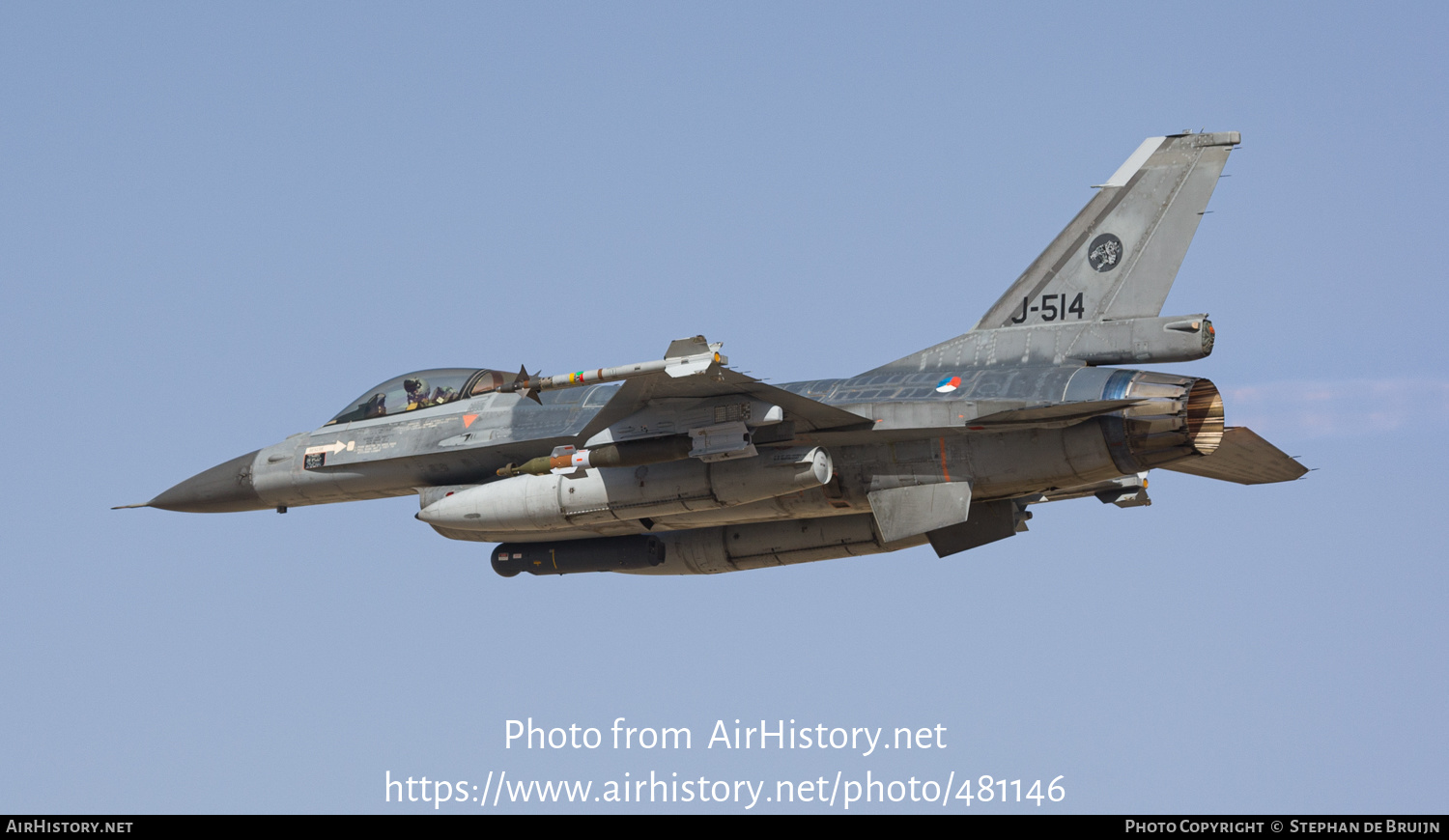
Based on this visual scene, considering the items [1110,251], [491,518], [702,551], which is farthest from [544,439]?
[1110,251]

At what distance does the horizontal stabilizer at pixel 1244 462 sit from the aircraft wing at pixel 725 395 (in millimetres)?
3809

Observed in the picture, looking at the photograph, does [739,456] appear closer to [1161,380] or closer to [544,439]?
[544,439]

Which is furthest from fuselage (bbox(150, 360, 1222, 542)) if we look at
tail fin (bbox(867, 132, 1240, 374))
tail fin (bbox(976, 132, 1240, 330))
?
tail fin (bbox(976, 132, 1240, 330))

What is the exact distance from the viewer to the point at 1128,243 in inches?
765

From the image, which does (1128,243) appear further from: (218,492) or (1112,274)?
(218,492)

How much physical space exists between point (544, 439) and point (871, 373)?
13.7 feet

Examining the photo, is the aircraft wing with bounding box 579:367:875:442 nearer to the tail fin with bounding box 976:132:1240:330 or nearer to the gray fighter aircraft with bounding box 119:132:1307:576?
the gray fighter aircraft with bounding box 119:132:1307:576

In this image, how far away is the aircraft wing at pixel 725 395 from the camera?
18297mm

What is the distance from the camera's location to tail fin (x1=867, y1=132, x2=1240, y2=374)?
19.0 meters

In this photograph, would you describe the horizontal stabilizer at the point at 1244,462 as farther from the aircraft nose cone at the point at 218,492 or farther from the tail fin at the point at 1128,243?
the aircraft nose cone at the point at 218,492

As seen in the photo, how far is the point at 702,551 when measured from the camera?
22688 mm

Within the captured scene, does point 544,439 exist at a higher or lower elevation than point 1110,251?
lower

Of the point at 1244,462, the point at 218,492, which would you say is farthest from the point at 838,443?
the point at 218,492
